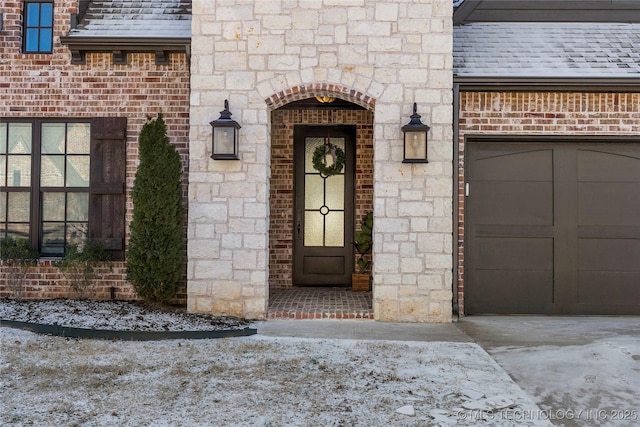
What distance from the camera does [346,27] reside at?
5688mm

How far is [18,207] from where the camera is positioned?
6461mm

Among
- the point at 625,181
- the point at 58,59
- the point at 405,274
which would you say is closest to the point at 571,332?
the point at 405,274

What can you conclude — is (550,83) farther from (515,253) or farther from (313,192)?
(313,192)

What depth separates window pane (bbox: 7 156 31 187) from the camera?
6.45 meters

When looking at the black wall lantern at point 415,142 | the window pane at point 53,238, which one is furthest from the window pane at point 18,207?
the black wall lantern at point 415,142

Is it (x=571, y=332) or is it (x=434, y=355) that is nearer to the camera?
(x=434, y=355)

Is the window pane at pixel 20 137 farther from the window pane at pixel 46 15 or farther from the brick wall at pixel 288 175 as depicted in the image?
the brick wall at pixel 288 175

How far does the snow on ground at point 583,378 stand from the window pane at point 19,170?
572 centimetres

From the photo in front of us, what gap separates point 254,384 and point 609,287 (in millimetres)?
4648

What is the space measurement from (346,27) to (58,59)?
357 centimetres

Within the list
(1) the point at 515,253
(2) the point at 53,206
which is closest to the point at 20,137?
(2) the point at 53,206

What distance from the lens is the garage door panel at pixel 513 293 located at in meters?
6.12

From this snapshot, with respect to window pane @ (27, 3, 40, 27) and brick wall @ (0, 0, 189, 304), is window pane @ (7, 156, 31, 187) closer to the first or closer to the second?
brick wall @ (0, 0, 189, 304)

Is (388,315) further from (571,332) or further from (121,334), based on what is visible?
(121,334)
